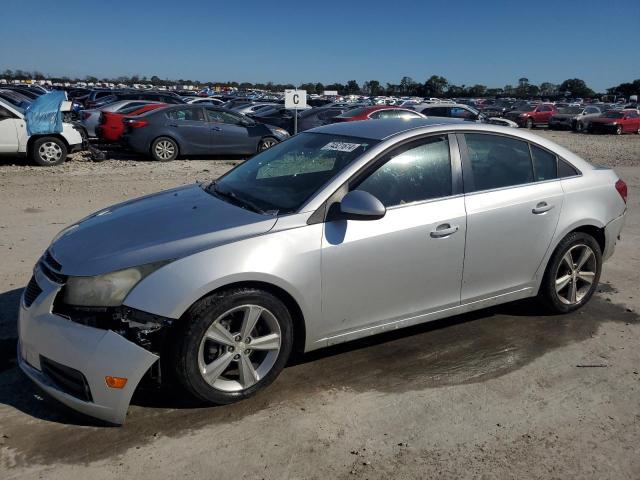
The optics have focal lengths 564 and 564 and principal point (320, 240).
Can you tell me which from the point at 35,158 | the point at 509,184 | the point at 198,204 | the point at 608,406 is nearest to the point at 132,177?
the point at 35,158

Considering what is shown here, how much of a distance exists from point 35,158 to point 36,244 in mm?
6611

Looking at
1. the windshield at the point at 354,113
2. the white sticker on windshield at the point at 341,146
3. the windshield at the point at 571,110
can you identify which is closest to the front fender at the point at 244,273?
the white sticker on windshield at the point at 341,146

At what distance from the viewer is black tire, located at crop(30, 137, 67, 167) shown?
471 inches

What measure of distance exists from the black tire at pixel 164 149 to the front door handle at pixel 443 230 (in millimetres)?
10934

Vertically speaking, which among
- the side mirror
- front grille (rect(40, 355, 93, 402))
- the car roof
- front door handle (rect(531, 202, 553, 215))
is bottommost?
front grille (rect(40, 355, 93, 402))

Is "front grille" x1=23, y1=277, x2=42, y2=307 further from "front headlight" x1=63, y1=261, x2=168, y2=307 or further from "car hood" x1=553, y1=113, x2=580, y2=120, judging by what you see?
"car hood" x1=553, y1=113, x2=580, y2=120

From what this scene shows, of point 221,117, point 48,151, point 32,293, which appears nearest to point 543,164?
point 32,293

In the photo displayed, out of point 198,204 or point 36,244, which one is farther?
point 36,244

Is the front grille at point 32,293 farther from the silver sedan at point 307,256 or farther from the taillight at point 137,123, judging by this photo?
the taillight at point 137,123

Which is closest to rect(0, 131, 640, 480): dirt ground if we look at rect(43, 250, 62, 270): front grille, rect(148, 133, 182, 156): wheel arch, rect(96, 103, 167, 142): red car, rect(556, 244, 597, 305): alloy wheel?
rect(556, 244, 597, 305): alloy wheel

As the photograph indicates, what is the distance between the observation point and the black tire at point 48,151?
1195 centimetres

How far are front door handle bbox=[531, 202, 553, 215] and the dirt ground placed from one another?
0.93 m

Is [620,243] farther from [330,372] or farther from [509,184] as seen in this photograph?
[330,372]

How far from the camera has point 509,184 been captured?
4.20 m
